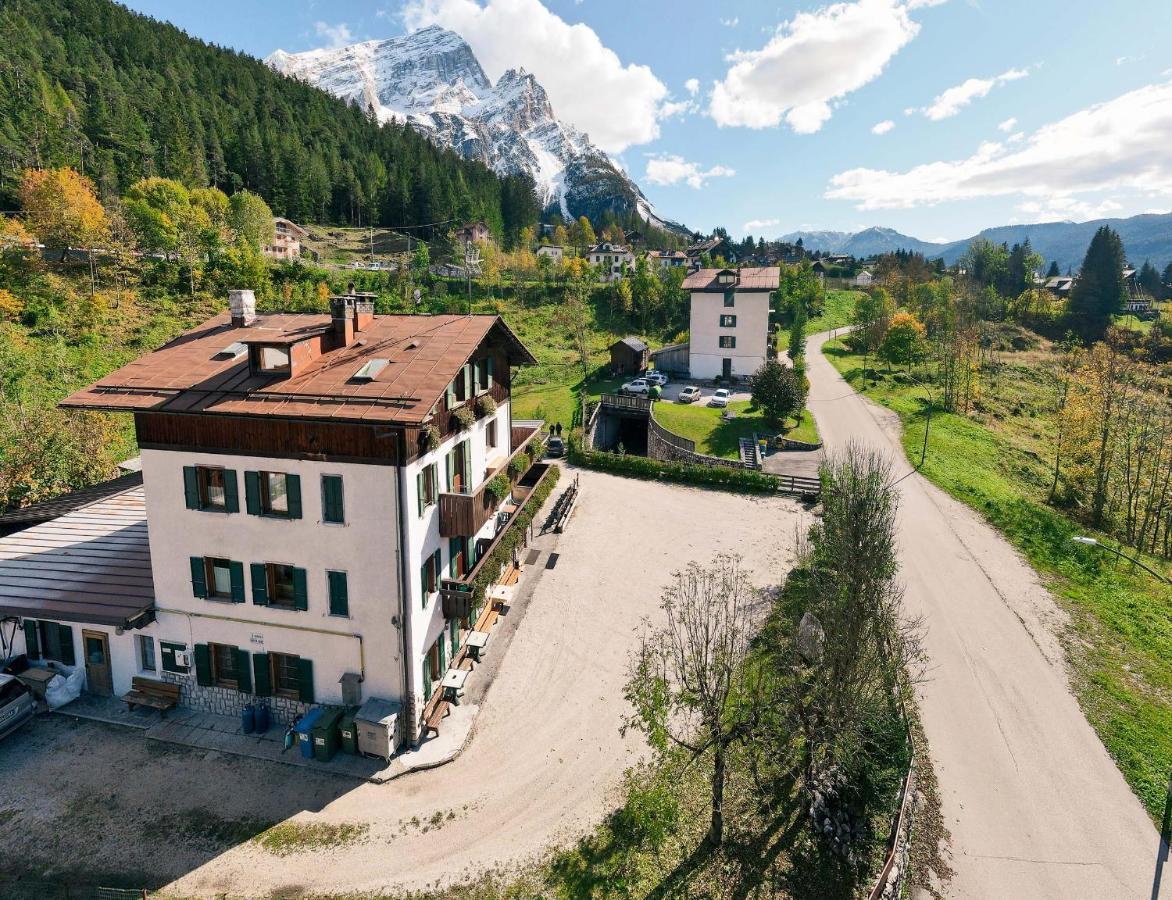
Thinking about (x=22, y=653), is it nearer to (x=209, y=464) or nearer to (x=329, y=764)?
(x=209, y=464)

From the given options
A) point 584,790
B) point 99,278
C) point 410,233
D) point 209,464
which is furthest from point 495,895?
point 410,233

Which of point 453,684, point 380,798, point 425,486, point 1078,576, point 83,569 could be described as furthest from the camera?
point 1078,576

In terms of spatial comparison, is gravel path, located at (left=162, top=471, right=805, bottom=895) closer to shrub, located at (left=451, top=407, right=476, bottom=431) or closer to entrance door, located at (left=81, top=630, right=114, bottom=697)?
shrub, located at (left=451, top=407, right=476, bottom=431)

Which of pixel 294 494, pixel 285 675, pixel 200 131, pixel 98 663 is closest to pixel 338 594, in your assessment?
pixel 294 494

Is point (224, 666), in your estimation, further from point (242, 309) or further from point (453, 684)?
point (242, 309)

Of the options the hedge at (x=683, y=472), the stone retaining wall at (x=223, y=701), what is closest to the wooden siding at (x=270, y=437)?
the stone retaining wall at (x=223, y=701)

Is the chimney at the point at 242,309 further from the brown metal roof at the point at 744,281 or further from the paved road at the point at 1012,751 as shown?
the brown metal roof at the point at 744,281

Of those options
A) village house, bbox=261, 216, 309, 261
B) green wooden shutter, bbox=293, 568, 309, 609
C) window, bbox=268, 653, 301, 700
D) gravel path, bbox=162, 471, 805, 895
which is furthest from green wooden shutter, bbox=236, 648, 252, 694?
village house, bbox=261, 216, 309, 261
